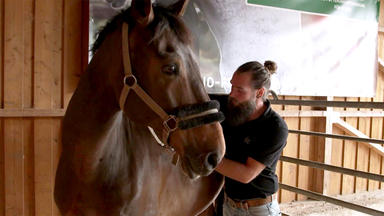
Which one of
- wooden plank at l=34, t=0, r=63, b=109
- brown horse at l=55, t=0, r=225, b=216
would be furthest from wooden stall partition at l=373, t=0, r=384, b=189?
brown horse at l=55, t=0, r=225, b=216

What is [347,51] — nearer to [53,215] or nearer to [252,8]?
[252,8]

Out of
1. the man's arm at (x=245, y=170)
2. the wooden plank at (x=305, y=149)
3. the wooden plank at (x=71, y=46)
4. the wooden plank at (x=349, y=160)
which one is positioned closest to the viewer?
the man's arm at (x=245, y=170)

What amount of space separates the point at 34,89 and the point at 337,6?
3477 millimetres

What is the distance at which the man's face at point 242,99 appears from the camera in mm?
1656

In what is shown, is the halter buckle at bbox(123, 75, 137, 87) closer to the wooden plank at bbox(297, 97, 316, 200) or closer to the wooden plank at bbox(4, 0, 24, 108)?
the wooden plank at bbox(4, 0, 24, 108)

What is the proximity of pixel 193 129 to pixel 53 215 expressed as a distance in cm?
210

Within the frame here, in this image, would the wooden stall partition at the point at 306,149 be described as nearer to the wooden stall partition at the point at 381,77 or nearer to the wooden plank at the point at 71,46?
the wooden stall partition at the point at 381,77

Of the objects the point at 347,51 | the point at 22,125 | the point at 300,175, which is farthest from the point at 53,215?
the point at 347,51

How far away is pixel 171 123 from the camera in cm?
122

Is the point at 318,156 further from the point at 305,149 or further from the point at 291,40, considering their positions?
the point at 291,40

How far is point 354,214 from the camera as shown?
4.35 metres

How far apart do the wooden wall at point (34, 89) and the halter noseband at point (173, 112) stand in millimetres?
1593

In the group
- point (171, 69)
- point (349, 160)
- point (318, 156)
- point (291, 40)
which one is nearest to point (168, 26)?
point (171, 69)

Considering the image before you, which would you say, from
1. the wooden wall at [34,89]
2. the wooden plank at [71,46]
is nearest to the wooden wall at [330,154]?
the wooden plank at [71,46]
